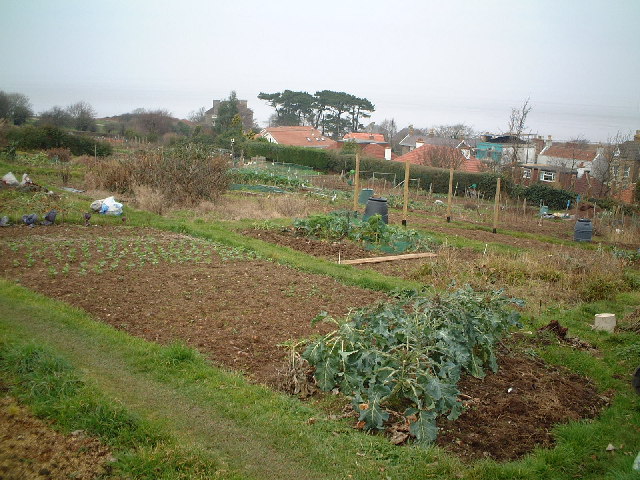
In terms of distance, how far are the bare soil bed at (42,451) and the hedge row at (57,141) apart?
29.6 meters

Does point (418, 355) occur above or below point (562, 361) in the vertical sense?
above

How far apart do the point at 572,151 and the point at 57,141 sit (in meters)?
41.3

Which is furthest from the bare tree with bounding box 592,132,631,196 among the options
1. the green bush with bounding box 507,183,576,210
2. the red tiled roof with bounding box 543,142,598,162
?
the red tiled roof with bounding box 543,142,598,162

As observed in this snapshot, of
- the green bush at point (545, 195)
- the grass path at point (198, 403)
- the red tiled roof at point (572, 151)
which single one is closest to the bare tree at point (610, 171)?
the green bush at point (545, 195)

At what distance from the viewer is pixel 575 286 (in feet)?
34.7

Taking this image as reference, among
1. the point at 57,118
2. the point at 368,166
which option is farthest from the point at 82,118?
the point at 368,166

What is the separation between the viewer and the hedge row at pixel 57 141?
32309 mm

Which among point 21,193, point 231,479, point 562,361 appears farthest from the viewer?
point 21,193

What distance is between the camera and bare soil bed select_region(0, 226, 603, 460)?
5.05m

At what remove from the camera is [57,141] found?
34.4 m

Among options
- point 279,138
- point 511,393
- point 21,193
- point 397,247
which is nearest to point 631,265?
point 397,247

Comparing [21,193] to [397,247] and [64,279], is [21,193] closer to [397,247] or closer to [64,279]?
[64,279]

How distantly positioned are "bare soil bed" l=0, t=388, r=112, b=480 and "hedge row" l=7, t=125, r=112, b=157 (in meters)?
29.6

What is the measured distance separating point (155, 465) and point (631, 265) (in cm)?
1405
